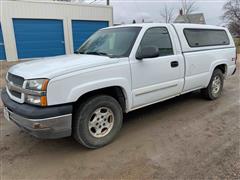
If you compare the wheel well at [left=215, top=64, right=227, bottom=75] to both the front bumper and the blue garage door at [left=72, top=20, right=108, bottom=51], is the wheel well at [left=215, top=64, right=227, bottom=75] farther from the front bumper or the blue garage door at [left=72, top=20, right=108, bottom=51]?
the blue garage door at [left=72, top=20, right=108, bottom=51]

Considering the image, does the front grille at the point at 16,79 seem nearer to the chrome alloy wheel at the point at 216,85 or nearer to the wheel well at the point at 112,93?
the wheel well at the point at 112,93

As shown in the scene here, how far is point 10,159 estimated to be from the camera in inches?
113

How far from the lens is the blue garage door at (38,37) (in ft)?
43.2

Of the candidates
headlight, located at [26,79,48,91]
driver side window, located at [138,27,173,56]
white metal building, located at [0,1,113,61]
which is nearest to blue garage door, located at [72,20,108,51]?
white metal building, located at [0,1,113,61]

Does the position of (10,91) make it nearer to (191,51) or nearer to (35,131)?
(35,131)

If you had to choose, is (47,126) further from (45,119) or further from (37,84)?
(37,84)

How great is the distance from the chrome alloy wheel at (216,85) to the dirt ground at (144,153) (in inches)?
44.1

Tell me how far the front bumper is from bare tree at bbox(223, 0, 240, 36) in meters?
43.4

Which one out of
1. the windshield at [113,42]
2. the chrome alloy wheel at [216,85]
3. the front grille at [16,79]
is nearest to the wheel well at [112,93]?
the windshield at [113,42]

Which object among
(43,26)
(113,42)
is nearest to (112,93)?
(113,42)

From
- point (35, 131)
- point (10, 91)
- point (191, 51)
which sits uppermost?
point (191, 51)

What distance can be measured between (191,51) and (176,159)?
2.44 m

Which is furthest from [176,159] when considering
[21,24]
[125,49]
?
[21,24]

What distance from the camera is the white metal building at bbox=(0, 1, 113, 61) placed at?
12.7 meters
